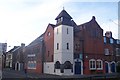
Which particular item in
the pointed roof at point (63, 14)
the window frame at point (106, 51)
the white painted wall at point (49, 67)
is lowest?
the white painted wall at point (49, 67)

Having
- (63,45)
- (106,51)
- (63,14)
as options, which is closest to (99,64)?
(106,51)

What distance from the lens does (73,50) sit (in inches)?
1640

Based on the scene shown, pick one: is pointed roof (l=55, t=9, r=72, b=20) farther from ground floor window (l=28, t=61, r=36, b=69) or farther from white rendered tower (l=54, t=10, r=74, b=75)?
ground floor window (l=28, t=61, r=36, b=69)

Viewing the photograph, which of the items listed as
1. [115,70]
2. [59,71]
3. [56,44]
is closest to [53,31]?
[56,44]

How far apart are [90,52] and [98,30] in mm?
5561

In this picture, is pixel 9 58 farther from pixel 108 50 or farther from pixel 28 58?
pixel 108 50

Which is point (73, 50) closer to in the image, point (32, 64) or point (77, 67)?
point (77, 67)

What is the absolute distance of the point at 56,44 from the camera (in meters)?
41.9

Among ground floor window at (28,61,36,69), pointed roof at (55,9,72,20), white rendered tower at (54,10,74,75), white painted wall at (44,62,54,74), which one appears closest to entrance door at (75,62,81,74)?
white rendered tower at (54,10,74,75)

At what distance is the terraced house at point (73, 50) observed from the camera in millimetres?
40484

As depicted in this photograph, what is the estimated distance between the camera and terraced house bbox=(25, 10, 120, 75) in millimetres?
40484

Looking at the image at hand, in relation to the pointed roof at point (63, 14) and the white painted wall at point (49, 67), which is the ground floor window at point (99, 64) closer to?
the white painted wall at point (49, 67)

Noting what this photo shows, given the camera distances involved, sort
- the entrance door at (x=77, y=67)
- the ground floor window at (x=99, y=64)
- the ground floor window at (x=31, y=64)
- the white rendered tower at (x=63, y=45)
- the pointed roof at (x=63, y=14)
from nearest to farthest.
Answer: the white rendered tower at (x=63, y=45) < the pointed roof at (x=63, y=14) < the entrance door at (x=77, y=67) < the ground floor window at (x=99, y=64) < the ground floor window at (x=31, y=64)

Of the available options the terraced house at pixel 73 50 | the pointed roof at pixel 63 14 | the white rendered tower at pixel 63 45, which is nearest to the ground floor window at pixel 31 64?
the terraced house at pixel 73 50
